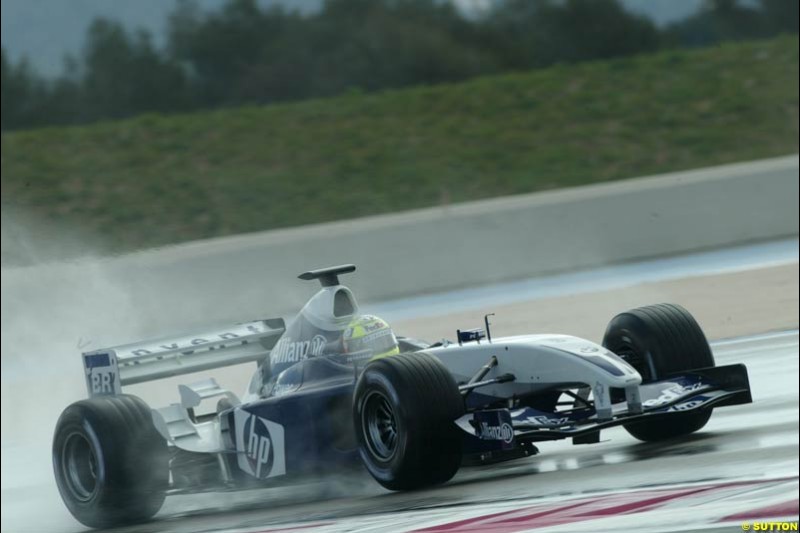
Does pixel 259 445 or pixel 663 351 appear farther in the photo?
pixel 259 445

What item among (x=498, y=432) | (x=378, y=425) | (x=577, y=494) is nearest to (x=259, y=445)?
(x=378, y=425)

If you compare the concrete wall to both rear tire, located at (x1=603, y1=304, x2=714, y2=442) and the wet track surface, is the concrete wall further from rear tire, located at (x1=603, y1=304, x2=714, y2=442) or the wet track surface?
rear tire, located at (x1=603, y1=304, x2=714, y2=442)

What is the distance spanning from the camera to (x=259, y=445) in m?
8.00

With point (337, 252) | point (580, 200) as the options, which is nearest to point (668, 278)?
point (580, 200)

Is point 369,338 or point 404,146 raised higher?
point 404,146

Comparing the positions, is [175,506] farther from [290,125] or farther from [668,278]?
[290,125]

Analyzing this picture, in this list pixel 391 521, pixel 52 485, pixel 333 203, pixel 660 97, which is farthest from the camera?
pixel 660 97

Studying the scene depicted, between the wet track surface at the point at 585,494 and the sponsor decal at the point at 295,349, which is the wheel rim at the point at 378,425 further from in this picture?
the sponsor decal at the point at 295,349

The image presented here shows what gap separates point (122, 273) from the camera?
685 inches

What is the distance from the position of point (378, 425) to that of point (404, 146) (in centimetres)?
2398

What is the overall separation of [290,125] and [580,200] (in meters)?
15.9

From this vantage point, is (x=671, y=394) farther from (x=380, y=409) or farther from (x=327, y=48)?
(x=327, y=48)

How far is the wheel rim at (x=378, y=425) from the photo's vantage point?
7.17 metres

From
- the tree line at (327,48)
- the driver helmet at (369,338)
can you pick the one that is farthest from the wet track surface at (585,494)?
the tree line at (327,48)
